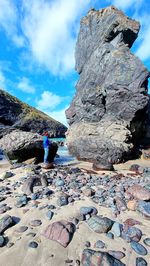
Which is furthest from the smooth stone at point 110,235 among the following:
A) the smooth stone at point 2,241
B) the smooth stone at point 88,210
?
the smooth stone at point 2,241

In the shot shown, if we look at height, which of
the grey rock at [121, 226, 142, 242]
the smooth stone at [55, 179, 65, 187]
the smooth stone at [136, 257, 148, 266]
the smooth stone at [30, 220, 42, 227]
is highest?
the smooth stone at [55, 179, 65, 187]

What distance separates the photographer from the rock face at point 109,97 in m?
17.2

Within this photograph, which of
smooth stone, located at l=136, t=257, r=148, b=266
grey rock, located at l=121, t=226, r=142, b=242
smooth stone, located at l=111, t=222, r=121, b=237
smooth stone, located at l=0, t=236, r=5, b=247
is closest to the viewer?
smooth stone, located at l=136, t=257, r=148, b=266

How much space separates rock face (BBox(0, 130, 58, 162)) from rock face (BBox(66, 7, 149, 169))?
4.51 meters

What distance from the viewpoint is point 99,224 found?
4.61 m

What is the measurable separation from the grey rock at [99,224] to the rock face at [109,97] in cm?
635

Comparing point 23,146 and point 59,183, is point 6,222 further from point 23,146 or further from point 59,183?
point 23,146

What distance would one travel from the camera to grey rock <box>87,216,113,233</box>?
4453 mm

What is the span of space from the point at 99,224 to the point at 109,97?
1770 cm

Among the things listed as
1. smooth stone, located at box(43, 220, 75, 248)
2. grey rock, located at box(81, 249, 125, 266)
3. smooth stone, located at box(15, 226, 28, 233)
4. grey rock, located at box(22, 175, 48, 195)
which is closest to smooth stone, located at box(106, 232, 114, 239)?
grey rock, located at box(81, 249, 125, 266)

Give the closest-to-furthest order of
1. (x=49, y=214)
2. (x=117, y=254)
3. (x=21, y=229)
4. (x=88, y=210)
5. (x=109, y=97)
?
(x=117, y=254) < (x=21, y=229) < (x=49, y=214) < (x=88, y=210) < (x=109, y=97)

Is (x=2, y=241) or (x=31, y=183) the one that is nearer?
(x=2, y=241)

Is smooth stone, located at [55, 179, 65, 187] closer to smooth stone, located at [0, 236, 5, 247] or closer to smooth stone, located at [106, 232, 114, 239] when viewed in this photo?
smooth stone, located at [106, 232, 114, 239]

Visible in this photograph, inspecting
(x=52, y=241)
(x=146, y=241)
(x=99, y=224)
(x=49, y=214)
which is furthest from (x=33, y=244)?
(x=146, y=241)
